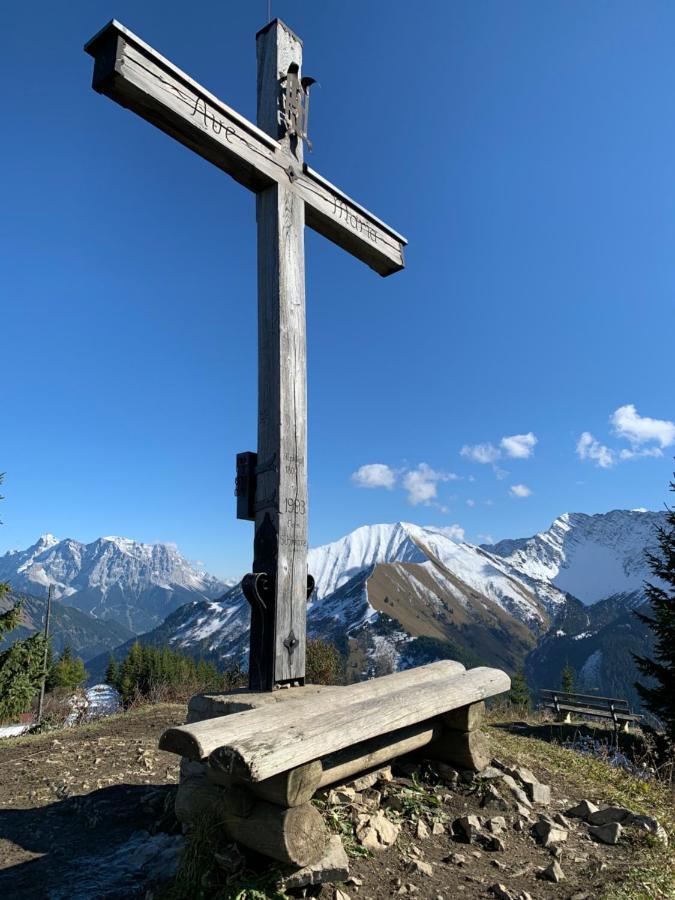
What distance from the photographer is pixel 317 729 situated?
11.2ft

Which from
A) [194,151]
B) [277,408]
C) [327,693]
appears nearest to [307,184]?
[194,151]

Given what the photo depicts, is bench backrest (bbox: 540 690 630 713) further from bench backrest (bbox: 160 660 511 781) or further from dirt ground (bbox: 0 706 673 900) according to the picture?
bench backrest (bbox: 160 660 511 781)

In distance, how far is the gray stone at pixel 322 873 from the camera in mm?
3299

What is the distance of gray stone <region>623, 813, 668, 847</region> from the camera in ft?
14.9

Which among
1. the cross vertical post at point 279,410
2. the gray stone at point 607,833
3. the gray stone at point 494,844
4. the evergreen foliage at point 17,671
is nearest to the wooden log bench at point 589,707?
the gray stone at point 607,833

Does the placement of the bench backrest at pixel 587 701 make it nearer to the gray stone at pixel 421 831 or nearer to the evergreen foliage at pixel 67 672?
the gray stone at pixel 421 831

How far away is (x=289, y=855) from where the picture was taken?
129 inches

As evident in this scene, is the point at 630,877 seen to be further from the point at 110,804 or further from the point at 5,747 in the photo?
the point at 5,747

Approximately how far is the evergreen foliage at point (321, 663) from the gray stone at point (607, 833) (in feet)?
37.1

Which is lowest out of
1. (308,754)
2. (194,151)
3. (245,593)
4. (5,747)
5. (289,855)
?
(5,747)

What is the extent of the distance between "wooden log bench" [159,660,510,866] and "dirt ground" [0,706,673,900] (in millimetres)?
313

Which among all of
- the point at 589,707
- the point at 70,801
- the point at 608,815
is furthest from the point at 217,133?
the point at 589,707

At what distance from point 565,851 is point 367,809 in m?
1.53

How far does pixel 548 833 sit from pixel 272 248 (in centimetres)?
535
